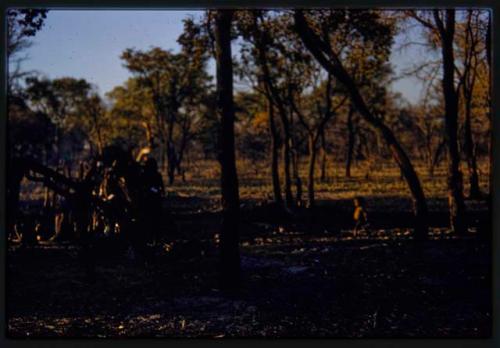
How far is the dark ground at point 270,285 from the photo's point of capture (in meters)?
5.57

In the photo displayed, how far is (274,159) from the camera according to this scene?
577 cm

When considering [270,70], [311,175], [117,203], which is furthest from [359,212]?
[117,203]

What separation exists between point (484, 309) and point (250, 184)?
176cm

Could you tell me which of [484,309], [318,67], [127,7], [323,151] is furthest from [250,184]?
[484,309]

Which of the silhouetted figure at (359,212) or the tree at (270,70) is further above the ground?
the tree at (270,70)

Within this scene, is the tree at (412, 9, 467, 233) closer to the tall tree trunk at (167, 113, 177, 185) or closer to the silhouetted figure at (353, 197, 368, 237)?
the silhouetted figure at (353, 197, 368, 237)

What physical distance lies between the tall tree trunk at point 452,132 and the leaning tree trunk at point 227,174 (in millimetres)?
1447

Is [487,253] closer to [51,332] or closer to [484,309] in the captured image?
[484,309]

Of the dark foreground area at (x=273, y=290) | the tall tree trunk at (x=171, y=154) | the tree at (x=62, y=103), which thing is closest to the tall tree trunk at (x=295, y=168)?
the dark foreground area at (x=273, y=290)

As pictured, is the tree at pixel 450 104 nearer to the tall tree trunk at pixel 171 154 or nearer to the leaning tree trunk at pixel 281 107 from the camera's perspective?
the leaning tree trunk at pixel 281 107

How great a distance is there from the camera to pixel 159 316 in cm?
560

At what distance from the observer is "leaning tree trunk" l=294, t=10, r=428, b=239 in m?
5.71

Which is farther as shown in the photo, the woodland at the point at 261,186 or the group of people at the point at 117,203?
the group of people at the point at 117,203

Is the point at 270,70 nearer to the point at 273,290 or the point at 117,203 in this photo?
the point at 117,203
